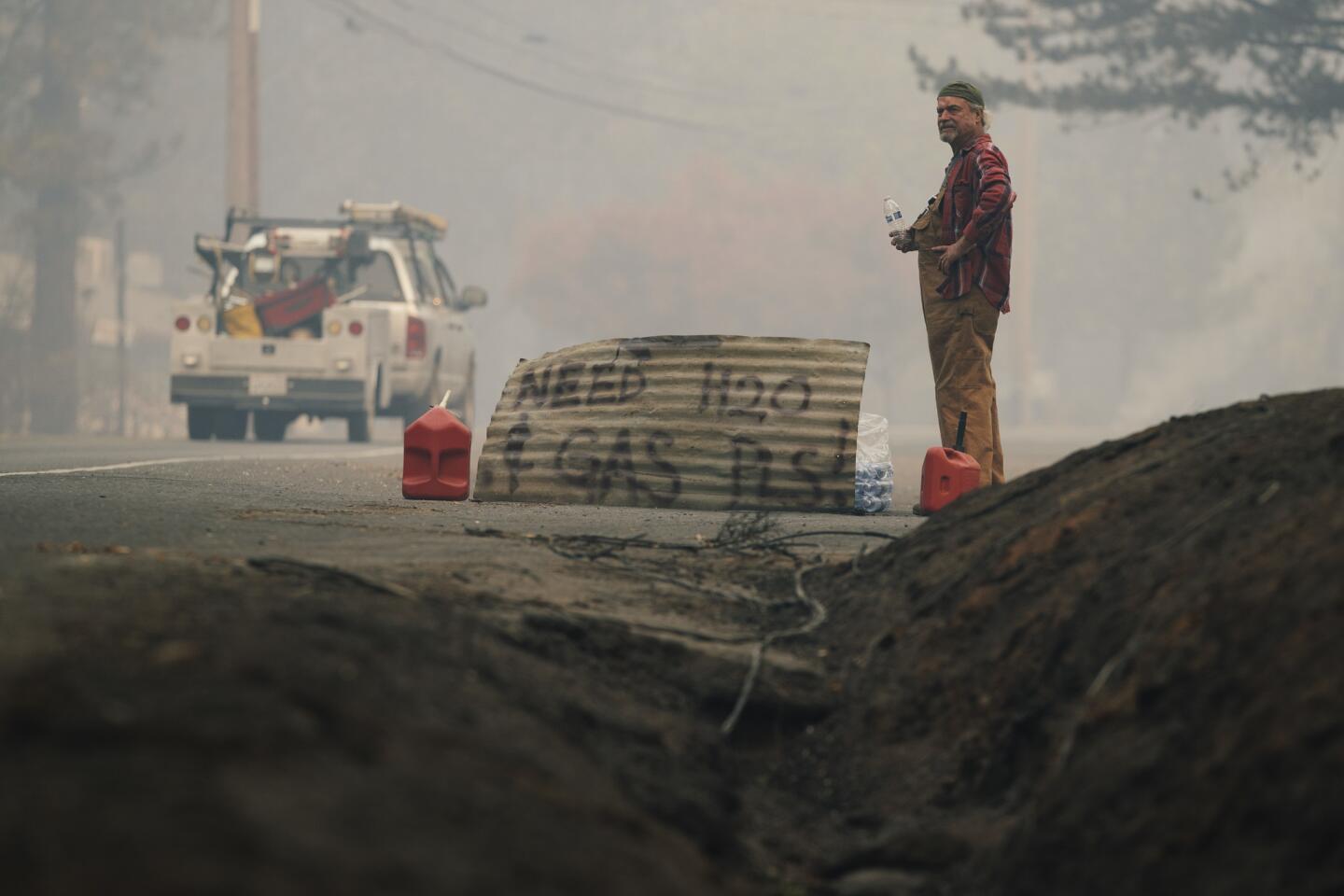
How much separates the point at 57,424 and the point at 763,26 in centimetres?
6905

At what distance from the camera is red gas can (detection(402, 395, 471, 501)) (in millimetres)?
9844

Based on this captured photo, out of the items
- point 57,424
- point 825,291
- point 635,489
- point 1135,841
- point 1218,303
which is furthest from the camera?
point 1218,303

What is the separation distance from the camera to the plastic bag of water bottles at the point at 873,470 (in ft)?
32.5

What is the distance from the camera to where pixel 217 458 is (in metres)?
14.5

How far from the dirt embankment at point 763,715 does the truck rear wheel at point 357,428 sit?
54.0 ft

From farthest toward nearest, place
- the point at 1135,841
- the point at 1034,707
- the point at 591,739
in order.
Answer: the point at 1034,707, the point at 591,739, the point at 1135,841

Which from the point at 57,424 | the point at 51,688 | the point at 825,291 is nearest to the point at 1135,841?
the point at 51,688

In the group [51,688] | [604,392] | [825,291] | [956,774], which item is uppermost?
[825,291]

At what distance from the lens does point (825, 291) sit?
249ft

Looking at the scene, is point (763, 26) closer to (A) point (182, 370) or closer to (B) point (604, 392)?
(A) point (182, 370)

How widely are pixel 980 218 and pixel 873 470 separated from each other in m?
1.55

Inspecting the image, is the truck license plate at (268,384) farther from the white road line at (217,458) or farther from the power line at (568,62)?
the power line at (568,62)

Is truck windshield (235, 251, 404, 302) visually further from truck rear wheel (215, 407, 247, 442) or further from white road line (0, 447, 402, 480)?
white road line (0, 447, 402, 480)

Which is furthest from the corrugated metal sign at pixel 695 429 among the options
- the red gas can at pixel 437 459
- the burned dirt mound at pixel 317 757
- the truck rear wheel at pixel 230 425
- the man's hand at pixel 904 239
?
the truck rear wheel at pixel 230 425
